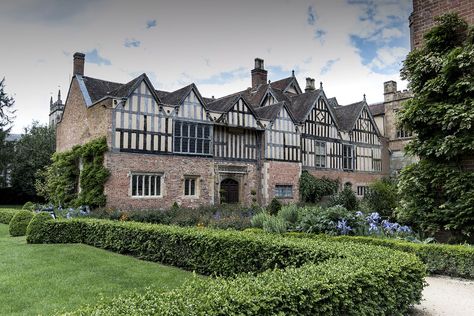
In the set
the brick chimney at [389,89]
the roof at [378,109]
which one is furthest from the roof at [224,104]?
the roof at [378,109]

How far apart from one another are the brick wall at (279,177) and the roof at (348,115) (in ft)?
21.5

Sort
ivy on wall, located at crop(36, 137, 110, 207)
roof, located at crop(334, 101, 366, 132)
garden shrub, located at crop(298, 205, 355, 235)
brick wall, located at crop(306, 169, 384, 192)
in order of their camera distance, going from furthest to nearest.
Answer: roof, located at crop(334, 101, 366, 132) → brick wall, located at crop(306, 169, 384, 192) → ivy on wall, located at crop(36, 137, 110, 207) → garden shrub, located at crop(298, 205, 355, 235)

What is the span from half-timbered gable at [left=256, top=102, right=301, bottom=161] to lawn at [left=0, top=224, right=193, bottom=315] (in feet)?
50.4

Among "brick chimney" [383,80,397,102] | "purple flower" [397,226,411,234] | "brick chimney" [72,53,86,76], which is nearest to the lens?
"purple flower" [397,226,411,234]

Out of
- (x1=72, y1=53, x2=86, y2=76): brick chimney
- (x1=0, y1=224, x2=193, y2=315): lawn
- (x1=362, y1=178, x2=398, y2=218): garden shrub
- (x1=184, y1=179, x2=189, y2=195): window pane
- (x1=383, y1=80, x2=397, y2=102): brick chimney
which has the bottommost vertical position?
(x1=0, y1=224, x2=193, y2=315): lawn

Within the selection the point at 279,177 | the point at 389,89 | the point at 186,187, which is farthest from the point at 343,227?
the point at 389,89

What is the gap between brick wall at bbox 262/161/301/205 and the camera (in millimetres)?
23906

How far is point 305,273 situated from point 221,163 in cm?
1830

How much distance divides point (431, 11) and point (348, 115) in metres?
20.1

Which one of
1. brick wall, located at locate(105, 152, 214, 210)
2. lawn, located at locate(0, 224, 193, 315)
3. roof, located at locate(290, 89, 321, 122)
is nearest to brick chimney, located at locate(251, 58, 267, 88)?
roof, located at locate(290, 89, 321, 122)

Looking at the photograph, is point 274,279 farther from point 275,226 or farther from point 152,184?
point 152,184

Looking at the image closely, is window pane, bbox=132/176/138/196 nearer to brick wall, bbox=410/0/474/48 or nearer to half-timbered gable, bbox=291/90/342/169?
half-timbered gable, bbox=291/90/342/169

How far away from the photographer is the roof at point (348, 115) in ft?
97.3

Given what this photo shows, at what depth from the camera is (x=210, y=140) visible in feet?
72.1
